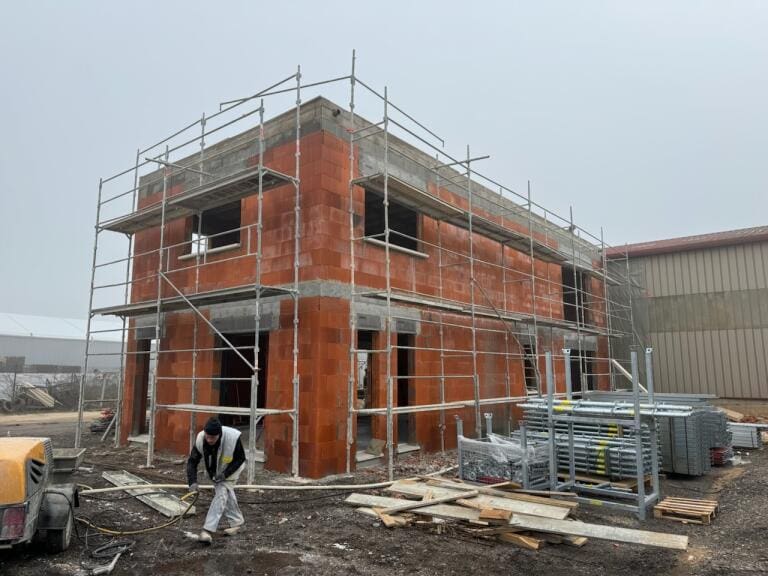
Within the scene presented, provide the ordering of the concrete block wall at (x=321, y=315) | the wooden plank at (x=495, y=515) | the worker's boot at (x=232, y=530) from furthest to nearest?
the concrete block wall at (x=321, y=315), the worker's boot at (x=232, y=530), the wooden plank at (x=495, y=515)

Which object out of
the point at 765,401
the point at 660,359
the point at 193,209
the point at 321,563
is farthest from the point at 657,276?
the point at 321,563

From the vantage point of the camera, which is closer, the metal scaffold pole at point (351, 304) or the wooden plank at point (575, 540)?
the wooden plank at point (575, 540)

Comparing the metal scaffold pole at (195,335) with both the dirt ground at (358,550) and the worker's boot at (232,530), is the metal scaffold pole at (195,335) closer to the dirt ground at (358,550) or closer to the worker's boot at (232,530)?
the dirt ground at (358,550)

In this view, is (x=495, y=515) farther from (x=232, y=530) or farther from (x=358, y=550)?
(x=232, y=530)

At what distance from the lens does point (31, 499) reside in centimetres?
486

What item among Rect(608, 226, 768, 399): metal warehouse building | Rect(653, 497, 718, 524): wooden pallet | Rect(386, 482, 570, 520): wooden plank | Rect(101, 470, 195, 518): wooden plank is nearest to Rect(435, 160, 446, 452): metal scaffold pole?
Rect(386, 482, 570, 520): wooden plank

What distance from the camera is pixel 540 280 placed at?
52.5 ft

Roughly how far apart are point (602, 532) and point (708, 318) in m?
14.9

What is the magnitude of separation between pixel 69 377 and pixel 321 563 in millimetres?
28908

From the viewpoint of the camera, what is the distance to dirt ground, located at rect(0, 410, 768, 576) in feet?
16.7

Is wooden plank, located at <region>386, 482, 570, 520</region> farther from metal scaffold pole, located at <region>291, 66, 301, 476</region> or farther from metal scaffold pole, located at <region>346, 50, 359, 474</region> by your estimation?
metal scaffold pole, located at <region>291, 66, 301, 476</region>

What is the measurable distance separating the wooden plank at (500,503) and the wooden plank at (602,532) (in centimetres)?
17

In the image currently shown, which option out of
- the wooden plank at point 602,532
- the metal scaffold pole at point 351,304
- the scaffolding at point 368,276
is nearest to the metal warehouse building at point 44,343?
the scaffolding at point 368,276

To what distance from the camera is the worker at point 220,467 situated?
5887 mm
